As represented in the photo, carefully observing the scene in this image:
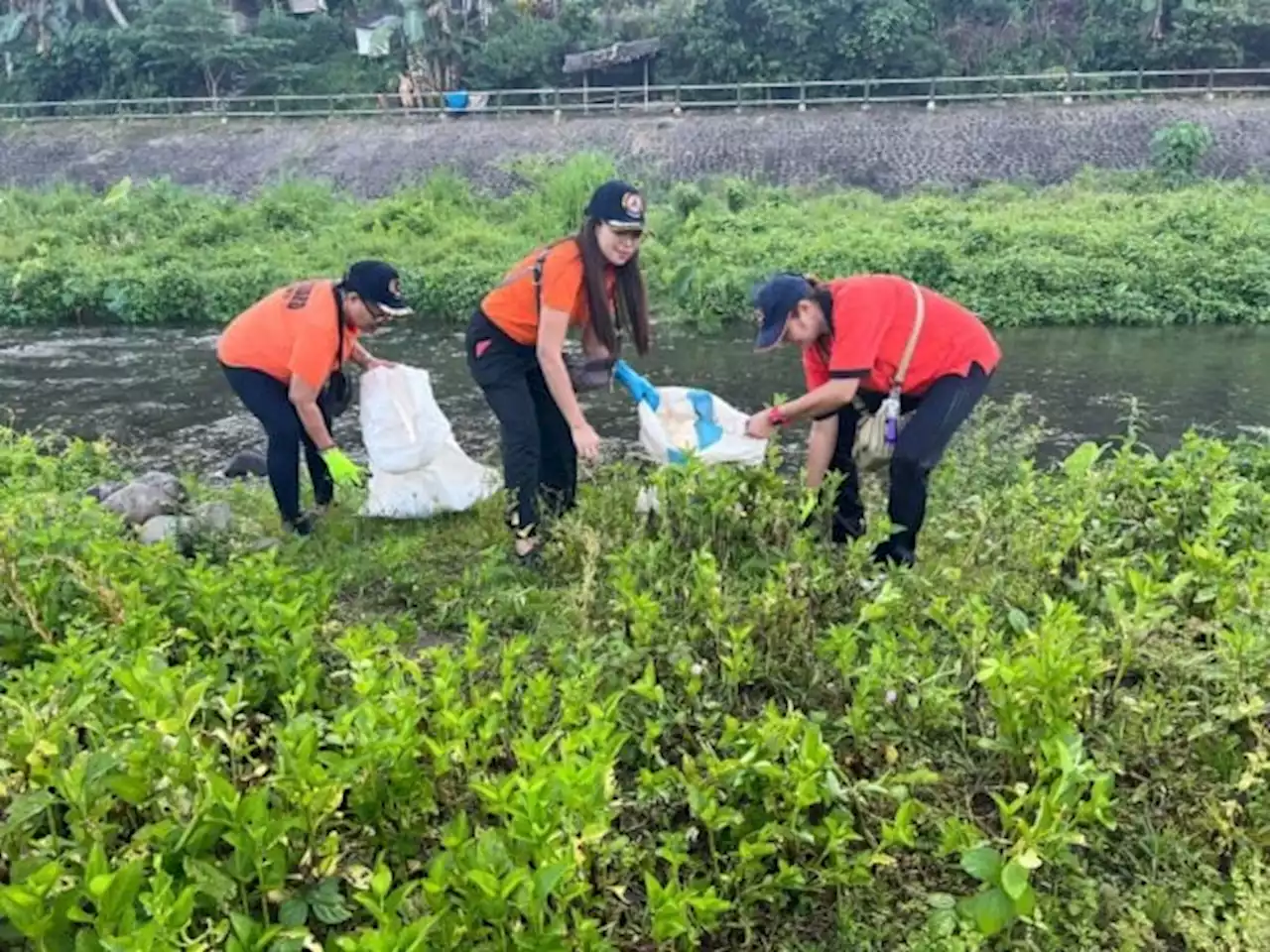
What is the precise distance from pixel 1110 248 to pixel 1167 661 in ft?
50.4

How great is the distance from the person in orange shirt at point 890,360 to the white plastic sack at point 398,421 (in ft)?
5.50

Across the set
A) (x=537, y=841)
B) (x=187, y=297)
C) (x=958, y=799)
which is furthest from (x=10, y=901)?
(x=187, y=297)

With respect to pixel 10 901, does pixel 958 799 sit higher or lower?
lower

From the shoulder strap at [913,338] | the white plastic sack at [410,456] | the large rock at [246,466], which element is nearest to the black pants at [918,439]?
the shoulder strap at [913,338]

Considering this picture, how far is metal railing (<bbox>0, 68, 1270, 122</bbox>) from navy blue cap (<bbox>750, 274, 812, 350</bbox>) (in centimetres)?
2413

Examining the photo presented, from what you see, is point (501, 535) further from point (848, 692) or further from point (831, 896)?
point (831, 896)

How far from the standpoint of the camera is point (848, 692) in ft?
11.3

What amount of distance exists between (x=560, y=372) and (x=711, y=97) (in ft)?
83.5

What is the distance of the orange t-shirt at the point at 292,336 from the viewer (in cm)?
490

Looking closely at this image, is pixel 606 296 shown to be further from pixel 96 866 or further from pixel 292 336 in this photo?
pixel 96 866

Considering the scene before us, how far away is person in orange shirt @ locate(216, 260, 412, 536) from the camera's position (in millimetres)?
4895

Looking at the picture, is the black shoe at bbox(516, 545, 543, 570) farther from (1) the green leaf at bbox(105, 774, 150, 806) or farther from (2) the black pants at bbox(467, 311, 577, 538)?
(1) the green leaf at bbox(105, 774, 150, 806)

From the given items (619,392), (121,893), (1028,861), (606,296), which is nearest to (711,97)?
(619,392)

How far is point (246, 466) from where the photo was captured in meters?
8.03
